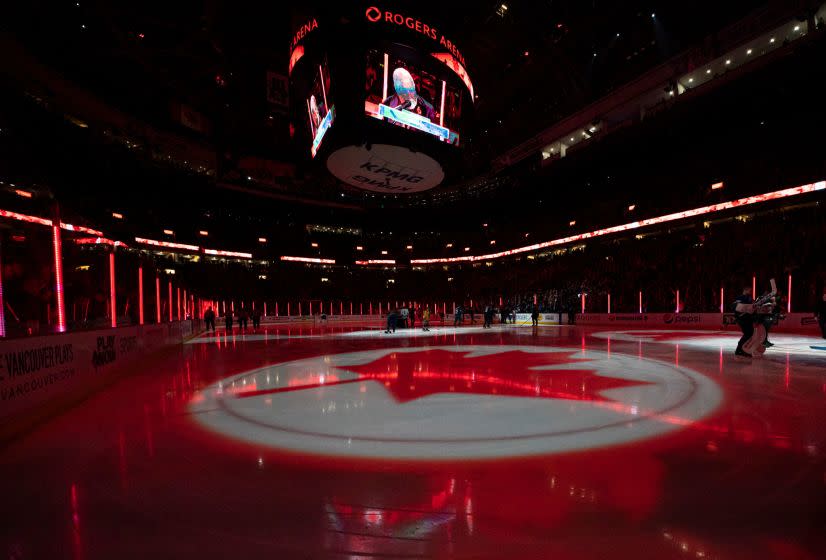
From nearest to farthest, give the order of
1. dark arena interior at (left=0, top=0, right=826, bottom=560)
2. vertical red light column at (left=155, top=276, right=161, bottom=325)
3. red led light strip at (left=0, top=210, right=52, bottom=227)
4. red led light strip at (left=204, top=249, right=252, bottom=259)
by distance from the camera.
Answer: dark arena interior at (left=0, top=0, right=826, bottom=560) < red led light strip at (left=0, top=210, right=52, bottom=227) < vertical red light column at (left=155, top=276, right=161, bottom=325) < red led light strip at (left=204, top=249, right=252, bottom=259)

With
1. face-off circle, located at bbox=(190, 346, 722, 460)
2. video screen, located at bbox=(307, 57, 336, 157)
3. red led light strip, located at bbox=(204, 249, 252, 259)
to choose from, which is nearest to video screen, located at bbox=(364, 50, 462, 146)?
video screen, located at bbox=(307, 57, 336, 157)

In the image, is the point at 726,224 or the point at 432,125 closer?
the point at 432,125

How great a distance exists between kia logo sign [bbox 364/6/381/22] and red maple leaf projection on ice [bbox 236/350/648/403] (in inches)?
335

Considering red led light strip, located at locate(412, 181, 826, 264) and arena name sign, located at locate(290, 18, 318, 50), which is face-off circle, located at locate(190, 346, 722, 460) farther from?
red led light strip, located at locate(412, 181, 826, 264)

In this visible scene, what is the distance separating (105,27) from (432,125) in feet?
51.9

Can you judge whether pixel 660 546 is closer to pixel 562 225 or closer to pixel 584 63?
pixel 584 63

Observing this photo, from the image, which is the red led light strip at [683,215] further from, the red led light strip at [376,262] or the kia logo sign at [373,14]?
the kia logo sign at [373,14]

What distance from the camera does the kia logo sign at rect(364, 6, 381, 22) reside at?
895 cm

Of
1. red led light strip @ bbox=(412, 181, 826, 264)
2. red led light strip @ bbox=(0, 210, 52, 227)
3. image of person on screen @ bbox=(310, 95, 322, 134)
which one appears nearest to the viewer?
red led light strip @ bbox=(0, 210, 52, 227)

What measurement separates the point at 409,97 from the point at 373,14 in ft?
7.69

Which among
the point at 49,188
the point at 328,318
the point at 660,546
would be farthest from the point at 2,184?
the point at 328,318

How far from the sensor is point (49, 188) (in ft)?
15.7

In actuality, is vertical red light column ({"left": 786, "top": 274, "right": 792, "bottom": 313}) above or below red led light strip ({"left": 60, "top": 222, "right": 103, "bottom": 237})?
below

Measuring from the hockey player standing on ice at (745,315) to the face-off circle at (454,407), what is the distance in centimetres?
202
